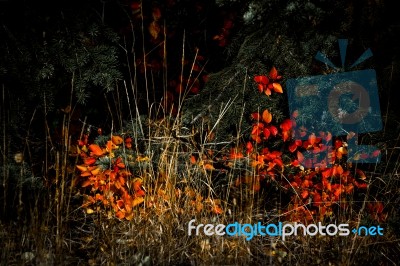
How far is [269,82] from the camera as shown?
3.25m

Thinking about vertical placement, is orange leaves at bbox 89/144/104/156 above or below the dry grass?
above

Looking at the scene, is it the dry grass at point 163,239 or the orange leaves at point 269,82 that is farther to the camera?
the orange leaves at point 269,82

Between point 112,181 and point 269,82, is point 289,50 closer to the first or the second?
point 269,82

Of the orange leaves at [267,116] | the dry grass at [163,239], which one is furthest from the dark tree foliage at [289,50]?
the dry grass at [163,239]

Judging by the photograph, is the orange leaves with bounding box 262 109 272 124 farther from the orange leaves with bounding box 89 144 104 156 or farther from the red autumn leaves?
the orange leaves with bounding box 89 144 104 156

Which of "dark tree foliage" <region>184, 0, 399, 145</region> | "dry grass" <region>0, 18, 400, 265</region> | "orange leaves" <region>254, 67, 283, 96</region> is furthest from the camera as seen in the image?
"orange leaves" <region>254, 67, 283, 96</region>

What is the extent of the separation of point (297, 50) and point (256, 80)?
354 millimetres

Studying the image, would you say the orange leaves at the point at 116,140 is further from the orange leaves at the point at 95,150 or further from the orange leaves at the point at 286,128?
the orange leaves at the point at 286,128

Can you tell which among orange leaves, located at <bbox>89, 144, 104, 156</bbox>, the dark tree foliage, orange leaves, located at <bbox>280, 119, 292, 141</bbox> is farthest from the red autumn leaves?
orange leaves, located at <bbox>280, 119, 292, 141</bbox>

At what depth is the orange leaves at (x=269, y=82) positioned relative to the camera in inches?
126

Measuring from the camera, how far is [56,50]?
115 inches

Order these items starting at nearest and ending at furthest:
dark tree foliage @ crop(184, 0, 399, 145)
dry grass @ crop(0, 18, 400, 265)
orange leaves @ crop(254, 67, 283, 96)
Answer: dry grass @ crop(0, 18, 400, 265) < dark tree foliage @ crop(184, 0, 399, 145) < orange leaves @ crop(254, 67, 283, 96)

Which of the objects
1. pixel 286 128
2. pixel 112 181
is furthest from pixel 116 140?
pixel 286 128

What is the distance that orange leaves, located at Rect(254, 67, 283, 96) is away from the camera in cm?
321
